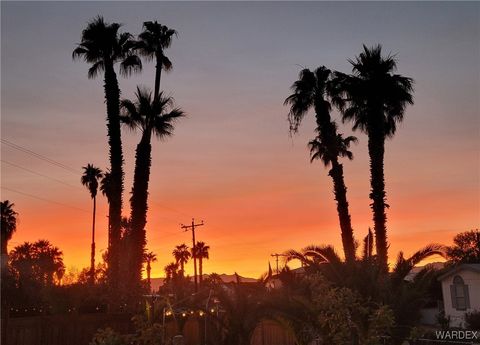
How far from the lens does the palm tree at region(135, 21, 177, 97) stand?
30.7m

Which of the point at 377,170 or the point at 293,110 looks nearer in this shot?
the point at 377,170

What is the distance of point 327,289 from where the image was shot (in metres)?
14.8

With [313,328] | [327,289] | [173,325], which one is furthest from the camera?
[173,325]

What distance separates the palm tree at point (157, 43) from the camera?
30.7 m

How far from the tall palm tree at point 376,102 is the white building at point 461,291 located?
8522mm

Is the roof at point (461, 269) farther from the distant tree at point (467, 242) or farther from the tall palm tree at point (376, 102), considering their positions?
the distant tree at point (467, 242)

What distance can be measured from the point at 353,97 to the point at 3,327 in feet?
61.9

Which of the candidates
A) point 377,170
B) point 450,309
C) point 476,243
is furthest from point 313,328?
point 476,243

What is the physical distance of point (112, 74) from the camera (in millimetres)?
27219

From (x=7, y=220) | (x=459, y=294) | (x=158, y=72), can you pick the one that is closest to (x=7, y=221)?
(x=7, y=220)

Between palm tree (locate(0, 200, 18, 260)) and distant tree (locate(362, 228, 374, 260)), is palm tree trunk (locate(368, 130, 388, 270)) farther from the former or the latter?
palm tree (locate(0, 200, 18, 260))

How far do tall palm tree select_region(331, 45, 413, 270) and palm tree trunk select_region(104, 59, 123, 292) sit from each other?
12.0 meters

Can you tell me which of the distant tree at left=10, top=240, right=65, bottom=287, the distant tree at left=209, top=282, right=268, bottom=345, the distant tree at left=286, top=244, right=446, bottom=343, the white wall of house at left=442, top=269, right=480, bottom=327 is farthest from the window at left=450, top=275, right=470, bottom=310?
the distant tree at left=10, top=240, right=65, bottom=287

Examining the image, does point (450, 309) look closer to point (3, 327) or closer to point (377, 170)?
point (377, 170)
